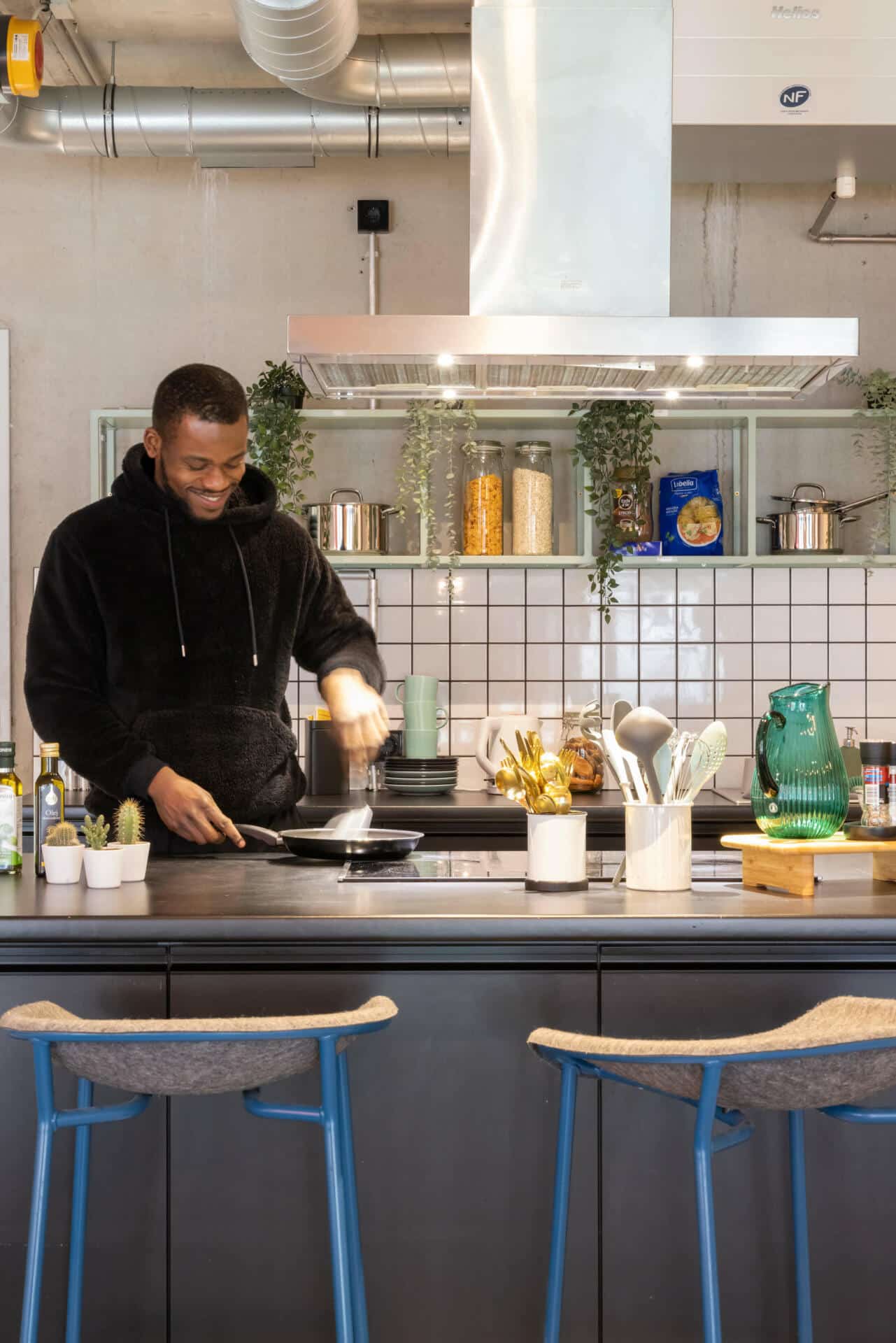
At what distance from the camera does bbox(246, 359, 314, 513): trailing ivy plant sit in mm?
4086

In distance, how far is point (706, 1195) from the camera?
1.55m

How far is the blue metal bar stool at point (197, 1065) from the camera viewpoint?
153 centimetres

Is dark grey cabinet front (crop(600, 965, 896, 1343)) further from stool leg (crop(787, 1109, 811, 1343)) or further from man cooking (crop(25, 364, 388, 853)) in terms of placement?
man cooking (crop(25, 364, 388, 853))

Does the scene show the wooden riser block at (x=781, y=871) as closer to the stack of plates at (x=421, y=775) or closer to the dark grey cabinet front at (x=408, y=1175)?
the dark grey cabinet front at (x=408, y=1175)

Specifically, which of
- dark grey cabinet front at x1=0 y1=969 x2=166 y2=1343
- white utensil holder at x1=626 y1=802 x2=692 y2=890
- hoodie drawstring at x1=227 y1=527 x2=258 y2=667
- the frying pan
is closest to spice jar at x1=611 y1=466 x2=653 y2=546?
hoodie drawstring at x1=227 y1=527 x2=258 y2=667

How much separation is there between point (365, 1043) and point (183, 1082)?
449 mm

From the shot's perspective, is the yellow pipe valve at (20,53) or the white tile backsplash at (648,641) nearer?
the yellow pipe valve at (20,53)

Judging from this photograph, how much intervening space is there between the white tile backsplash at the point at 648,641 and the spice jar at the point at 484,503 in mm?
231

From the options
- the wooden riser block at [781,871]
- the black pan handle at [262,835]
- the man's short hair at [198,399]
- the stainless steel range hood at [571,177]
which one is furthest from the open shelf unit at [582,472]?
the wooden riser block at [781,871]

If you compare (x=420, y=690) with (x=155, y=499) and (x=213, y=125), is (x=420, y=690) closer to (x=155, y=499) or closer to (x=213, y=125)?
(x=155, y=499)

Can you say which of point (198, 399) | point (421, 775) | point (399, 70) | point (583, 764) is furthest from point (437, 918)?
point (399, 70)

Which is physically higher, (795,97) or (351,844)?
(795,97)

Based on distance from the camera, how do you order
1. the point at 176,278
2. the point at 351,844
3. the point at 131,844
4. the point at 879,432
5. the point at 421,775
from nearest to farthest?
1. the point at 131,844
2. the point at 351,844
3. the point at 421,775
4. the point at 879,432
5. the point at 176,278

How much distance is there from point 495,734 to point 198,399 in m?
1.69
